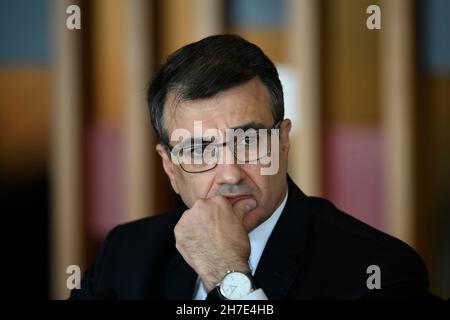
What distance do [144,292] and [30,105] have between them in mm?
1119

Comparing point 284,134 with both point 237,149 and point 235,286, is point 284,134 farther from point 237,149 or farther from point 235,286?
point 235,286

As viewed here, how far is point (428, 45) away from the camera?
66.6 inches

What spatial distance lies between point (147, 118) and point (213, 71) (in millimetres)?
A: 1041

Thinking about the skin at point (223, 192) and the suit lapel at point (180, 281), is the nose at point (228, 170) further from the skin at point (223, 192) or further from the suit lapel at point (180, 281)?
the suit lapel at point (180, 281)

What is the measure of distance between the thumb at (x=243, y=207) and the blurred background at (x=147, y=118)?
0.93 m

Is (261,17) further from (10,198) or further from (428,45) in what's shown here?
(10,198)

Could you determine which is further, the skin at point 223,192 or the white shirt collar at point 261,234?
the white shirt collar at point 261,234

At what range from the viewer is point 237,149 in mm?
861

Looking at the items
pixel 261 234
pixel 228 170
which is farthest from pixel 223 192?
pixel 261 234

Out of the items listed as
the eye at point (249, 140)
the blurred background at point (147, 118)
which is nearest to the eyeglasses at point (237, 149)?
the eye at point (249, 140)

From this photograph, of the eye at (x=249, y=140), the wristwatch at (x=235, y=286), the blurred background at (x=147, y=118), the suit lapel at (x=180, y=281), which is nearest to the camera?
the wristwatch at (x=235, y=286)

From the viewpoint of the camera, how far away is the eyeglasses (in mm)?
859

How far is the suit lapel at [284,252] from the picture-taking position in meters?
0.89

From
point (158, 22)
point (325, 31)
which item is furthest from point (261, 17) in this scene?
point (158, 22)
